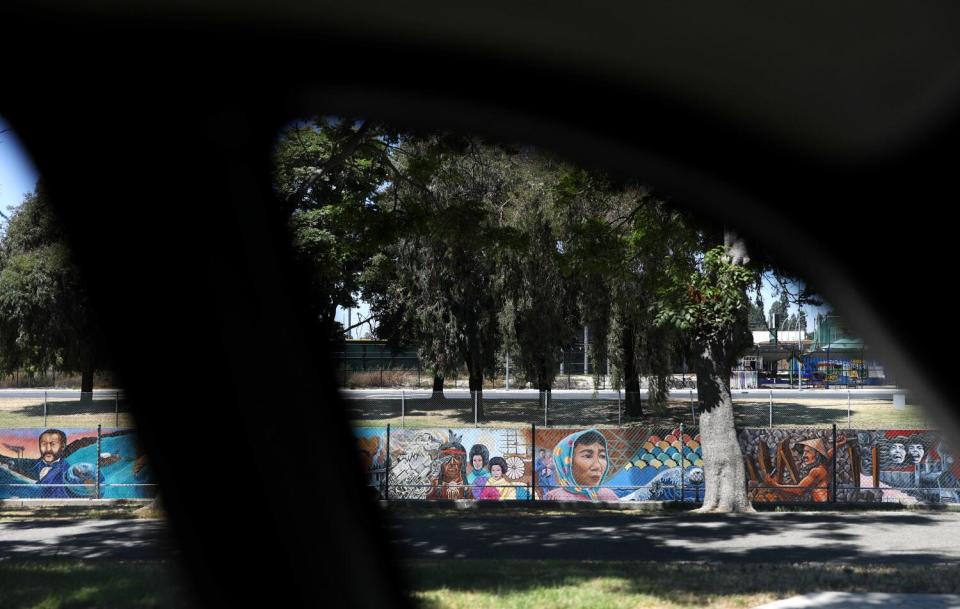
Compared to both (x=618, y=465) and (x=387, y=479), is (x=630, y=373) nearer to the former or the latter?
(x=618, y=465)

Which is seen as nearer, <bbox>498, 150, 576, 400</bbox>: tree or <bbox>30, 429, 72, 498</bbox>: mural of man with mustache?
<bbox>30, 429, 72, 498</bbox>: mural of man with mustache

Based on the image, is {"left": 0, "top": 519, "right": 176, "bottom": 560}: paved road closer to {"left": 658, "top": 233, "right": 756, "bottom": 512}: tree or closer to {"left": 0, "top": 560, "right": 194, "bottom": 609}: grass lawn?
{"left": 0, "top": 560, "right": 194, "bottom": 609}: grass lawn

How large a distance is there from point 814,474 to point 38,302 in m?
29.0

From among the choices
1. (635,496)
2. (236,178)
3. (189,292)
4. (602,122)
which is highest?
(602,122)

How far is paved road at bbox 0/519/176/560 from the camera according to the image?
1008cm

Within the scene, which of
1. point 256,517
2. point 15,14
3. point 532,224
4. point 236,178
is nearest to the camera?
point 256,517

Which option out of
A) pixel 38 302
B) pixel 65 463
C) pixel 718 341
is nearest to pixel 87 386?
pixel 38 302

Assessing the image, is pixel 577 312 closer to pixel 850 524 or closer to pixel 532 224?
pixel 532 224

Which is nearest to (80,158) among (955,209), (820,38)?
(820,38)

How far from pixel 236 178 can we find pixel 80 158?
2.83 meters

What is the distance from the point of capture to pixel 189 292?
11.8 m

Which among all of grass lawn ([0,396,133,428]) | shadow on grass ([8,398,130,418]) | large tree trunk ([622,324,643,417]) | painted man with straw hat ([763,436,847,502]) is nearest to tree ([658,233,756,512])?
painted man with straw hat ([763,436,847,502])

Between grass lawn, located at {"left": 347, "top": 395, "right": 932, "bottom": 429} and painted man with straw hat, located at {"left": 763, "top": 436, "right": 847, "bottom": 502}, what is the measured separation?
9.80 metres

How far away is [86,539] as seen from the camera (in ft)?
37.3
